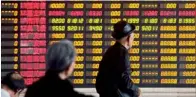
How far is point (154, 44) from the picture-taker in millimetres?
6531

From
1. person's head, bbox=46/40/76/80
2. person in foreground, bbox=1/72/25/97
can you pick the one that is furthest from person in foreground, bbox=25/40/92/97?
person in foreground, bbox=1/72/25/97

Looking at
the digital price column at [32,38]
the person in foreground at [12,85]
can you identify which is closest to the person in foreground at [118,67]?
the person in foreground at [12,85]

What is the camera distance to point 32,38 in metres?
6.54

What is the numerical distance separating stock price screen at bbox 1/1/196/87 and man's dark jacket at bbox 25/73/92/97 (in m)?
3.68

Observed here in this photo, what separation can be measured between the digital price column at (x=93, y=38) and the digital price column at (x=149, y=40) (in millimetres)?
442

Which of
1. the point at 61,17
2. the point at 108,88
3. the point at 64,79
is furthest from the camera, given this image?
the point at 61,17

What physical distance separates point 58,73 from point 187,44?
3.91 meters

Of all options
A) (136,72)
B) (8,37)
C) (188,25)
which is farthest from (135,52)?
(8,37)

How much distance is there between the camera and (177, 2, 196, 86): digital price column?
258 inches

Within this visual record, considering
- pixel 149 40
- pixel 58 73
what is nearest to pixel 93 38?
pixel 149 40

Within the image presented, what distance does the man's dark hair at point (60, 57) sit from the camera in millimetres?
2829

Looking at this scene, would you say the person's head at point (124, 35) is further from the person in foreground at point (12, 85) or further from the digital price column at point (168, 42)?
the digital price column at point (168, 42)

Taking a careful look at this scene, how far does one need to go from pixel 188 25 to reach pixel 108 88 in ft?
6.70

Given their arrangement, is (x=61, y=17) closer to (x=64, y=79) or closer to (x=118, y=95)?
(x=118, y=95)
